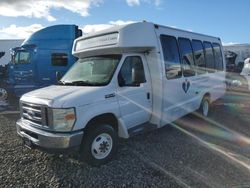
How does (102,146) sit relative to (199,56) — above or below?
below

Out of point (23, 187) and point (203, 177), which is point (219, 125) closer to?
point (203, 177)

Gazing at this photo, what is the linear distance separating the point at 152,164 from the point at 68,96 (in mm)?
2055

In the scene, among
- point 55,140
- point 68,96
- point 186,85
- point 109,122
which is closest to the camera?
point 55,140

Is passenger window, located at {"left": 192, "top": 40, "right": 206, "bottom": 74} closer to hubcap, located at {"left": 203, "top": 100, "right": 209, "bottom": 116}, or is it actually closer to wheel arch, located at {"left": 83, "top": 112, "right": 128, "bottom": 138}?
hubcap, located at {"left": 203, "top": 100, "right": 209, "bottom": 116}

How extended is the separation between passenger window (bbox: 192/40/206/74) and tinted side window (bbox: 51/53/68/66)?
650cm

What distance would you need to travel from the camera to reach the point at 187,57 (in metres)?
8.83

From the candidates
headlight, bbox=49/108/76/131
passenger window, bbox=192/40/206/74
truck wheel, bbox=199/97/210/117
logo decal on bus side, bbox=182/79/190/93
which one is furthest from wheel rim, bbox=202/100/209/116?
headlight, bbox=49/108/76/131

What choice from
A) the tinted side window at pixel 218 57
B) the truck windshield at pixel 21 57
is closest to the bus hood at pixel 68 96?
the tinted side window at pixel 218 57

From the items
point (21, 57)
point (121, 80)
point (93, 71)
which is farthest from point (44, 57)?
point (121, 80)

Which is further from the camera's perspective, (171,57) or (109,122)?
(171,57)

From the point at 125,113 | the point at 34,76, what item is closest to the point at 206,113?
the point at 125,113

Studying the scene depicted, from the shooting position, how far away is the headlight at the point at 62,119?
210 inches

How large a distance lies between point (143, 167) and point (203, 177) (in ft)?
3.67

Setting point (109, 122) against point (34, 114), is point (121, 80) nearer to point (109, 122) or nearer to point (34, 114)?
point (109, 122)
